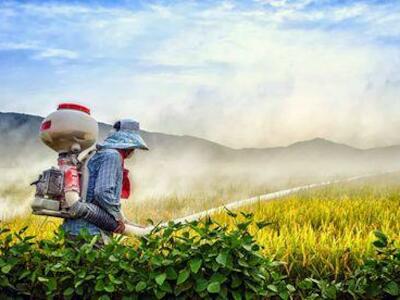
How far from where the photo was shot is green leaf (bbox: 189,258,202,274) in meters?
4.04

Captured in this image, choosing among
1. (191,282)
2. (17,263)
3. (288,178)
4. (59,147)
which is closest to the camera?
(191,282)

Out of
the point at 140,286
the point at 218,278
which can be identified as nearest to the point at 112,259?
the point at 140,286

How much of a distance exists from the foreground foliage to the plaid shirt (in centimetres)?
24

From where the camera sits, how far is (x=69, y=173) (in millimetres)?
4797

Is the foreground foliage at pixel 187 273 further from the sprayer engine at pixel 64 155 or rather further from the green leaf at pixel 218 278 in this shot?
the sprayer engine at pixel 64 155

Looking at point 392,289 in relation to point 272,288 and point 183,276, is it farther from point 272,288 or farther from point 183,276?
point 183,276

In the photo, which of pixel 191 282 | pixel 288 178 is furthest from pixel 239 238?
pixel 288 178

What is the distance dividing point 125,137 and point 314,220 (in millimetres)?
3424

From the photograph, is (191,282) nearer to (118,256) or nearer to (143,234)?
(118,256)

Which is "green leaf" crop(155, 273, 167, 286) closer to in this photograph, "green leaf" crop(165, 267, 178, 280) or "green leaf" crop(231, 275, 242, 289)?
"green leaf" crop(165, 267, 178, 280)

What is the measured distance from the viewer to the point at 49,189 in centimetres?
477

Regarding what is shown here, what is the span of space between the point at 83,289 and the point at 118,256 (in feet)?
0.91

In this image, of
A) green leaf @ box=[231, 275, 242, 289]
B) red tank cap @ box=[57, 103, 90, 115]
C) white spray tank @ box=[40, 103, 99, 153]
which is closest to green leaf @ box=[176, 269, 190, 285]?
green leaf @ box=[231, 275, 242, 289]

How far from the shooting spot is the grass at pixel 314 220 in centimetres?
477
